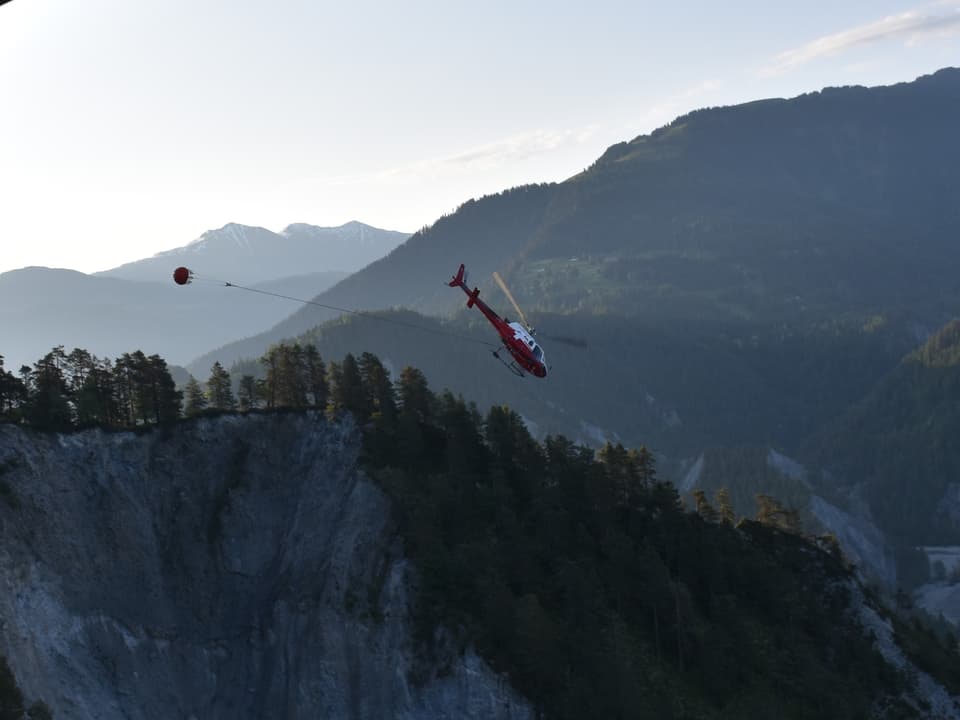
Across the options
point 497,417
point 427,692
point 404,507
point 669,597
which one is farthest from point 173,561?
point 669,597

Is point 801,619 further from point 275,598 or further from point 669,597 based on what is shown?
point 275,598

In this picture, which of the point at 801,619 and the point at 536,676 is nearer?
the point at 536,676

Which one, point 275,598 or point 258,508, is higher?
point 258,508

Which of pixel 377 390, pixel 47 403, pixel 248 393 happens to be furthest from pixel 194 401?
pixel 377 390

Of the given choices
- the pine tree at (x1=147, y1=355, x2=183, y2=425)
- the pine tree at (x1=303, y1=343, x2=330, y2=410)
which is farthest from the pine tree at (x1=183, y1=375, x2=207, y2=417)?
the pine tree at (x1=303, y1=343, x2=330, y2=410)

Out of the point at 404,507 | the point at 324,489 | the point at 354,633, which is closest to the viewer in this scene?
the point at 354,633

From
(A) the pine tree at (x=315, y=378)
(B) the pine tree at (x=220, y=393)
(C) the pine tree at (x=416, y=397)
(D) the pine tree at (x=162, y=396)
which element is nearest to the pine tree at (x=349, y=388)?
(C) the pine tree at (x=416, y=397)

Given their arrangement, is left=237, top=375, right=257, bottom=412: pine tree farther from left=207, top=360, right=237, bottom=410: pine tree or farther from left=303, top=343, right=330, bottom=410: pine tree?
left=303, top=343, right=330, bottom=410: pine tree

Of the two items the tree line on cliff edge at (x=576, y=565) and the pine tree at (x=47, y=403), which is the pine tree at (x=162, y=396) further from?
the pine tree at (x=47, y=403)
